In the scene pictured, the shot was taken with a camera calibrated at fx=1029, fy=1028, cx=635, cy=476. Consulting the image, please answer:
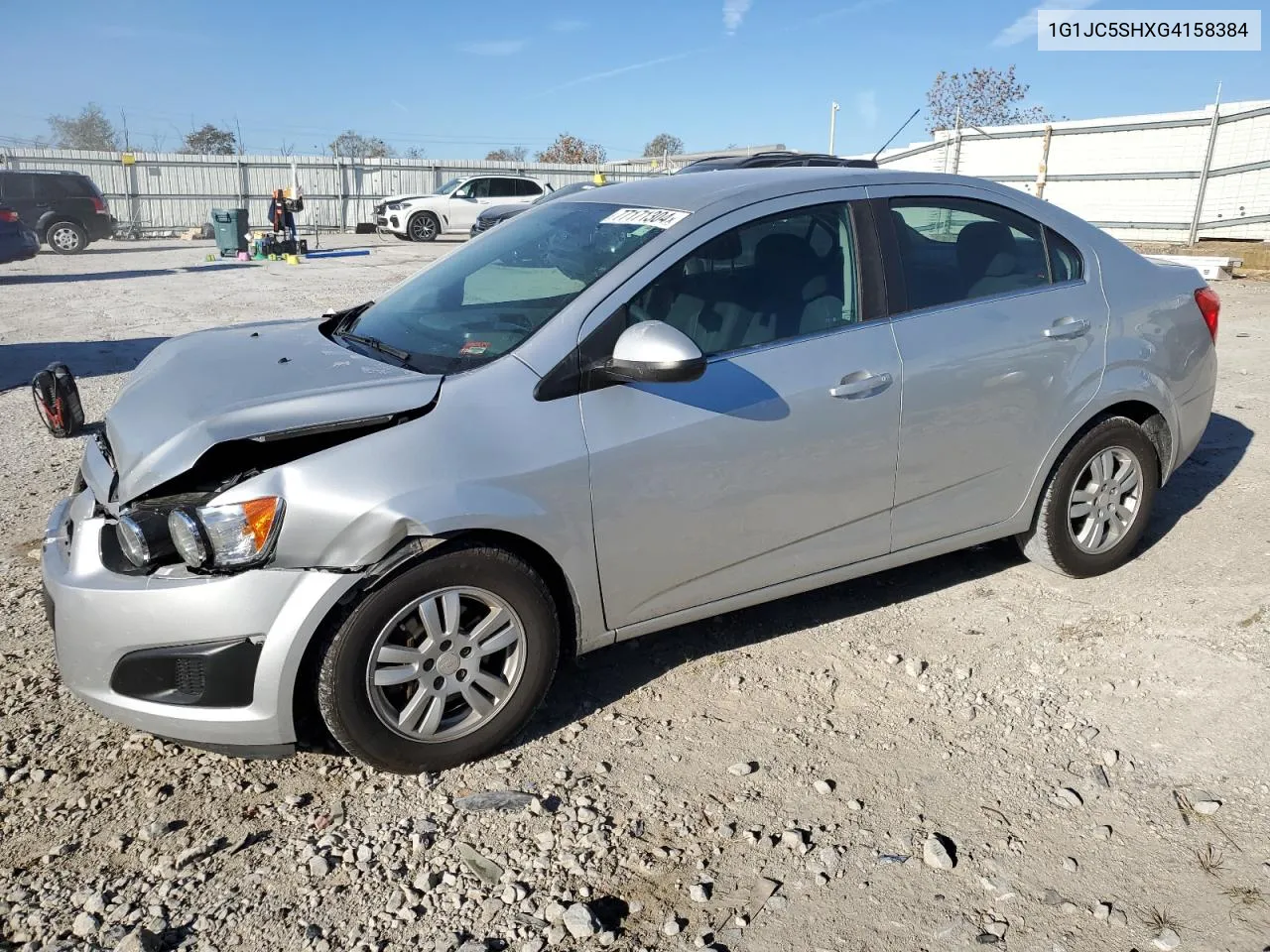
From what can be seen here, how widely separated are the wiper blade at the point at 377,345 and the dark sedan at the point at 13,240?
17.1 metres

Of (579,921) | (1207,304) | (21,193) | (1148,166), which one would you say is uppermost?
(1148,166)

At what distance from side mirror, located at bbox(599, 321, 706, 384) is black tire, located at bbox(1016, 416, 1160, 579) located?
6.55 ft

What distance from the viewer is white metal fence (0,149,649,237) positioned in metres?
29.9

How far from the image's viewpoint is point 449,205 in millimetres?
27125

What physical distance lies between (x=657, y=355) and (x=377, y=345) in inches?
45.2

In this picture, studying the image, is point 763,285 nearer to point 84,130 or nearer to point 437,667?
point 437,667

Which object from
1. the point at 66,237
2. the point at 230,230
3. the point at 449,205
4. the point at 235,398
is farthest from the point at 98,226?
the point at 235,398

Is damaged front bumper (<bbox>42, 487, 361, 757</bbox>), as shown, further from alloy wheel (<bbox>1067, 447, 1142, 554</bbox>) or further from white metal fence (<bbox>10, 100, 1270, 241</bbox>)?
white metal fence (<bbox>10, 100, 1270, 241</bbox>)

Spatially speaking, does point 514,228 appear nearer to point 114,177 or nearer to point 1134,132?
point 1134,132

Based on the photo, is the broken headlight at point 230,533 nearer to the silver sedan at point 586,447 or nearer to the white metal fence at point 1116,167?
the silver sedan at point 586,447

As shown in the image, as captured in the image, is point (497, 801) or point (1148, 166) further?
point (1148, 166)

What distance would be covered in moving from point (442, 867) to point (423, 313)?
6.51 feet

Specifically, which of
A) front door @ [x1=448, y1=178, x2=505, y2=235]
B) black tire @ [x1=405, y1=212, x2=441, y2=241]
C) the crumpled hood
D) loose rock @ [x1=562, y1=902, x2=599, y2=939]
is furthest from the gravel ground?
front door @ [x1=448, y1=178, x2=505, y2=235]

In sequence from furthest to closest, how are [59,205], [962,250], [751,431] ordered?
[59,205] → [962,250] → [751,431]
